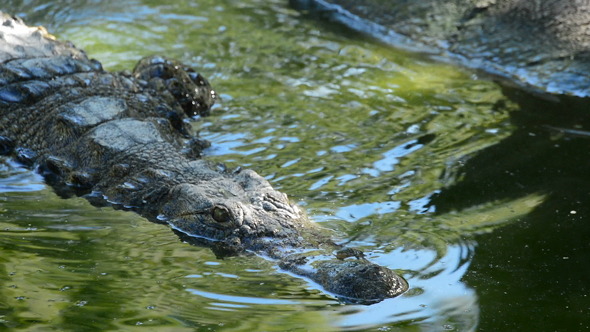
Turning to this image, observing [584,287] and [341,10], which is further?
[341,10]

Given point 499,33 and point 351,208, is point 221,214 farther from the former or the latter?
point 499,33

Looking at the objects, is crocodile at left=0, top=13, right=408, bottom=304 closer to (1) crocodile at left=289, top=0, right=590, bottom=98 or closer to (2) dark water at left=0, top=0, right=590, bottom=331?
(2) dark water at left=0, top=0, right=590, bottom=331

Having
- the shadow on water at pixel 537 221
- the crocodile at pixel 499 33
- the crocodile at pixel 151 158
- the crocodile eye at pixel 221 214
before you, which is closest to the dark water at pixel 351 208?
the shadow on water at pixel 537 221

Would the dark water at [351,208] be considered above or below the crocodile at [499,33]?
below

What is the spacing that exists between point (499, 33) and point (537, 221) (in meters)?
3.56

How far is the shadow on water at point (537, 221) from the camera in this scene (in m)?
3.62

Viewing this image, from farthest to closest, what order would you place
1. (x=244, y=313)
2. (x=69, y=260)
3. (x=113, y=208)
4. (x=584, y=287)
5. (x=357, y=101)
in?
(x=357, y=101)
(x=113, y=208)
(x=69, y=260)
(x=584, y=287)
(x=244, y=313)

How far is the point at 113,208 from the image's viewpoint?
16.4 feet

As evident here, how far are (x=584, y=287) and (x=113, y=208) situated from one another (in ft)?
9.04

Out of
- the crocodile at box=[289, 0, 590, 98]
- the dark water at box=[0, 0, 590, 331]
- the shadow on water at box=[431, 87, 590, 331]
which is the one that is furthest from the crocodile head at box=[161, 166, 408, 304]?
the crocodile at box=[289, 0, 590, 98]

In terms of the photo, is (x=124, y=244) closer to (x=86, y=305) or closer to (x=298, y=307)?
(x=86, y=305)

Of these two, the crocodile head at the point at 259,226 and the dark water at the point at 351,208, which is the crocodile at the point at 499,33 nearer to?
the dark water at the point at 351,208

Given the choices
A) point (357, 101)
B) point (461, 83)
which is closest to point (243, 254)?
point (357, 101)

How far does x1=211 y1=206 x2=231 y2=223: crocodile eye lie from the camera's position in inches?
177
